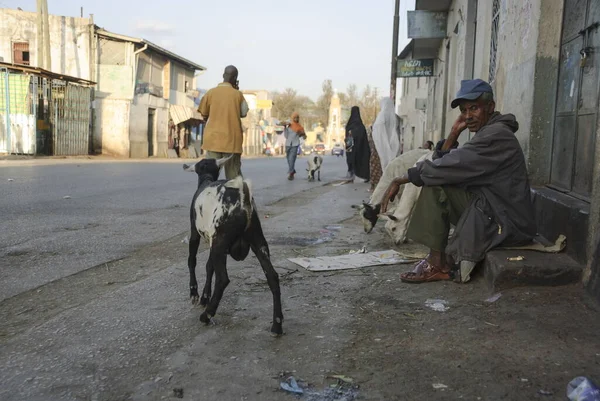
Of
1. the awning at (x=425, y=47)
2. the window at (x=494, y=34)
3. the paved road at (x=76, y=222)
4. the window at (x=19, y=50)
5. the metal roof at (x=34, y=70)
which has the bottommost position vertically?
the paved road at (x=76, y=222)

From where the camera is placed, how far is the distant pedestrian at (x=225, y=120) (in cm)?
630

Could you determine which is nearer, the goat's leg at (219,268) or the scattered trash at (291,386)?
the scattered trash at (291,386)

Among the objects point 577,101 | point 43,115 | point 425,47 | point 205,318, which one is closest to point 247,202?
point 205,318

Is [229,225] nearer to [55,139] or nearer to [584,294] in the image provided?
[584,294]

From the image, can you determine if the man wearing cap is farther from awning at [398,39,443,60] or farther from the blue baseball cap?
awning at [398,39,443,60]

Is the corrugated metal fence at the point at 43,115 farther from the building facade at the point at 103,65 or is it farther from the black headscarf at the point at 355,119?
the black headscarf at the point at 355,119

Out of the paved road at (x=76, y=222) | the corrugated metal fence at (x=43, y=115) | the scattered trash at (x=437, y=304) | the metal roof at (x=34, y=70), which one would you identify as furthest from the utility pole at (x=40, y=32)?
the scattered trash at (x=437, y=304)

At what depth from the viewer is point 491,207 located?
3.14 m

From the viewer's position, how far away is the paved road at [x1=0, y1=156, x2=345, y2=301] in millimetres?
3883

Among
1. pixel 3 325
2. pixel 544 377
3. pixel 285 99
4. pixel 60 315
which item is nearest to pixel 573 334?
pixel 544 377

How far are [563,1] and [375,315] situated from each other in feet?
9.41

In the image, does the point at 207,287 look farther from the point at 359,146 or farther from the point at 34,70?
the point at 34,70

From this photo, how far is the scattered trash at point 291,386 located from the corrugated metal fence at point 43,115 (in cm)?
2386

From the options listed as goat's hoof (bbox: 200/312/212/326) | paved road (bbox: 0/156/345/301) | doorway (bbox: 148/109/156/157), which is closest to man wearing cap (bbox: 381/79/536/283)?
goat's hoof (bbox: 200/312/212/326)
